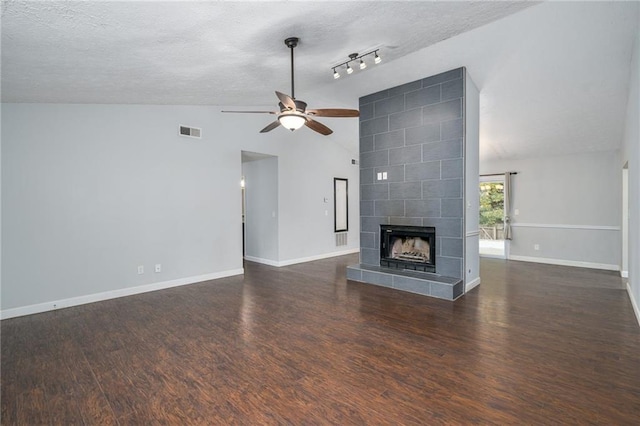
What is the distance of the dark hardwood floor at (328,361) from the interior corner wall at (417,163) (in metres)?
1.20

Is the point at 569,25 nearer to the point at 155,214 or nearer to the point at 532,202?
the point at 532,202

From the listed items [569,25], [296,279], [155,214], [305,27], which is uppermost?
[569,25]

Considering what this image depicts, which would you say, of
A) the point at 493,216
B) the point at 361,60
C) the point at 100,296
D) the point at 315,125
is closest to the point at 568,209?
the point at 493,216

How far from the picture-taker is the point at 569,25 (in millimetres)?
3496

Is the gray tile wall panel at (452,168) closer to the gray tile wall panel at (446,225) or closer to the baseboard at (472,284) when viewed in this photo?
the gray tile wall panel at (446,225)

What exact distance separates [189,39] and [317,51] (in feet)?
4.27

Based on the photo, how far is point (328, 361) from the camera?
268cm

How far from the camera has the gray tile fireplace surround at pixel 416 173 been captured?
4656 mm

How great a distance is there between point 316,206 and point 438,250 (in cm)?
356

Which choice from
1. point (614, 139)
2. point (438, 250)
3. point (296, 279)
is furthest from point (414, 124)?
point (614, 139)

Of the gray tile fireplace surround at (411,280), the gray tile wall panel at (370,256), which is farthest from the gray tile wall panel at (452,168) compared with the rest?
the gray tile wall panel at (370,256)

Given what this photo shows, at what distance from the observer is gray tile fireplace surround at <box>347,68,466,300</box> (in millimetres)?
4656

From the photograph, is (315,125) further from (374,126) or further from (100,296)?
(100,296)

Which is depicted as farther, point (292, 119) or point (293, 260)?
point (293, 260)
